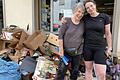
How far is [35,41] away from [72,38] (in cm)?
134

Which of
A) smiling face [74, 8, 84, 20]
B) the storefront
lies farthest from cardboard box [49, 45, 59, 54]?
smiling face [74, 8, 84, 20]

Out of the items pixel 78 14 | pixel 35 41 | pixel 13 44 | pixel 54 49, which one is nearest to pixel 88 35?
pixel 78 14

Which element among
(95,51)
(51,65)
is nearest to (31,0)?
(51,65)

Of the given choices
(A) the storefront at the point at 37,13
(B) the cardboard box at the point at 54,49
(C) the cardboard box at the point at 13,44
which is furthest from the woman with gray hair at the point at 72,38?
(C) the cardboard box at the point at 13,44

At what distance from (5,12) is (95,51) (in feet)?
9.14

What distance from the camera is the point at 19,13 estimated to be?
5488 millimetres

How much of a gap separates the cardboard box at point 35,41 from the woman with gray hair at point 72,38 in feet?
3.82

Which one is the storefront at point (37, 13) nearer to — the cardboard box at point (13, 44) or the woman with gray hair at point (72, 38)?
the cardboard box at point (13, 44)

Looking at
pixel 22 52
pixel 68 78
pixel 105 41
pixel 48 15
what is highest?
pixel 48 15

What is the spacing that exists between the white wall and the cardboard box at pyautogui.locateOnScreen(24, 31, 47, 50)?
54 centimetres

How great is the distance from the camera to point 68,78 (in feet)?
13.7

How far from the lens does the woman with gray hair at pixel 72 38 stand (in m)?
3.63

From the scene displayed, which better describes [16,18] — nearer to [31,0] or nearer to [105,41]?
[31,0]

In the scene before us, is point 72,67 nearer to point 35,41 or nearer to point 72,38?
point 72,38
